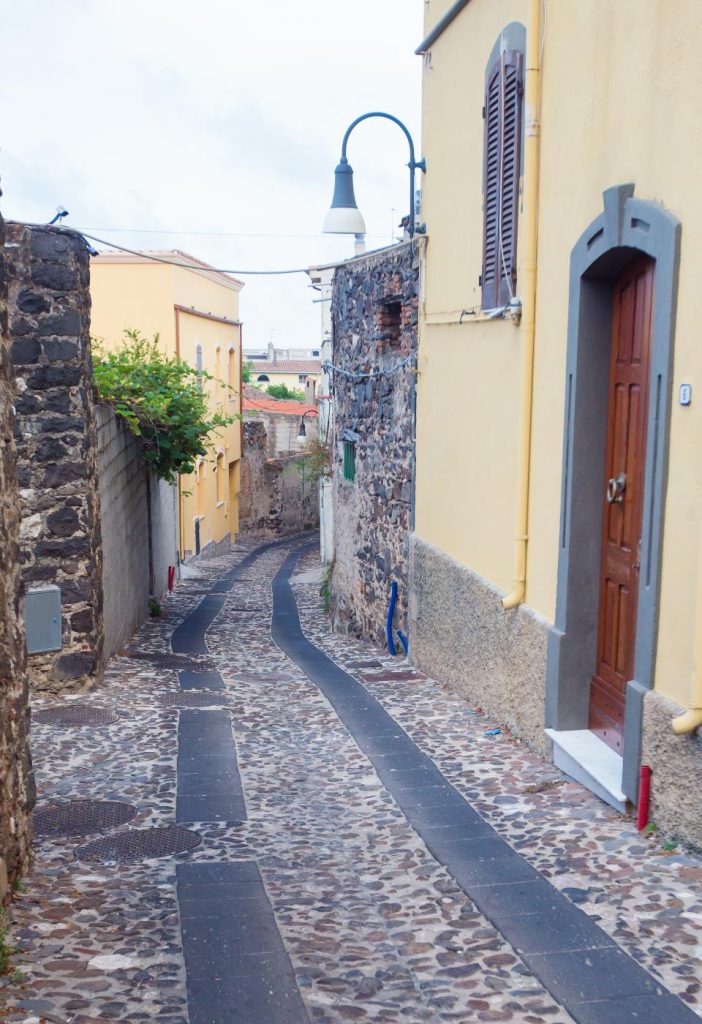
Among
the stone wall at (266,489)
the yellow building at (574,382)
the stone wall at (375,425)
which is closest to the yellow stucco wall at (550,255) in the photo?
the yellow building at (574,382)

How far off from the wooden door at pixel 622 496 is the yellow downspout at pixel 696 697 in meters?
0.96

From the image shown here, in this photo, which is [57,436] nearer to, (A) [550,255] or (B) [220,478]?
(A) [550,255]

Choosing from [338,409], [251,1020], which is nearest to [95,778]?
[251,1020]

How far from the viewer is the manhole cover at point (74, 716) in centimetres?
705

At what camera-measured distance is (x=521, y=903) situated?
3.96 metres

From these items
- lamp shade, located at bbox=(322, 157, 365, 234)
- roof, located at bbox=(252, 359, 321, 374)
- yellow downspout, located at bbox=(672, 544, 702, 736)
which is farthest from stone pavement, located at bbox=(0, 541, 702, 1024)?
roof, located at bbox=(252, 359, 321, 374)

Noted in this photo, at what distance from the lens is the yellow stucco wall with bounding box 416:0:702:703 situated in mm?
4152

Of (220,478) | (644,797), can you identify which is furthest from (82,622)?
(220,478)

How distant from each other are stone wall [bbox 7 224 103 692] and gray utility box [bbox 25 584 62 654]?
0.12 m

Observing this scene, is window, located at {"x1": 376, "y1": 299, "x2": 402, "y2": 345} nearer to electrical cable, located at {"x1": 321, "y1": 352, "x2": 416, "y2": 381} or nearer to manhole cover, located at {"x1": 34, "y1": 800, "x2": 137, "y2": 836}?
electrical cable, located at {"x1": 321, "y1": 352, "x2": 416, "y2": 381}

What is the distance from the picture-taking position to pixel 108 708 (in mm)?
7516

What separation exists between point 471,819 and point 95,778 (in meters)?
2.24

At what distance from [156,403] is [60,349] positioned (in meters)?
3.26

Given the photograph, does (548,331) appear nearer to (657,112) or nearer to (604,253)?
(604,253)
